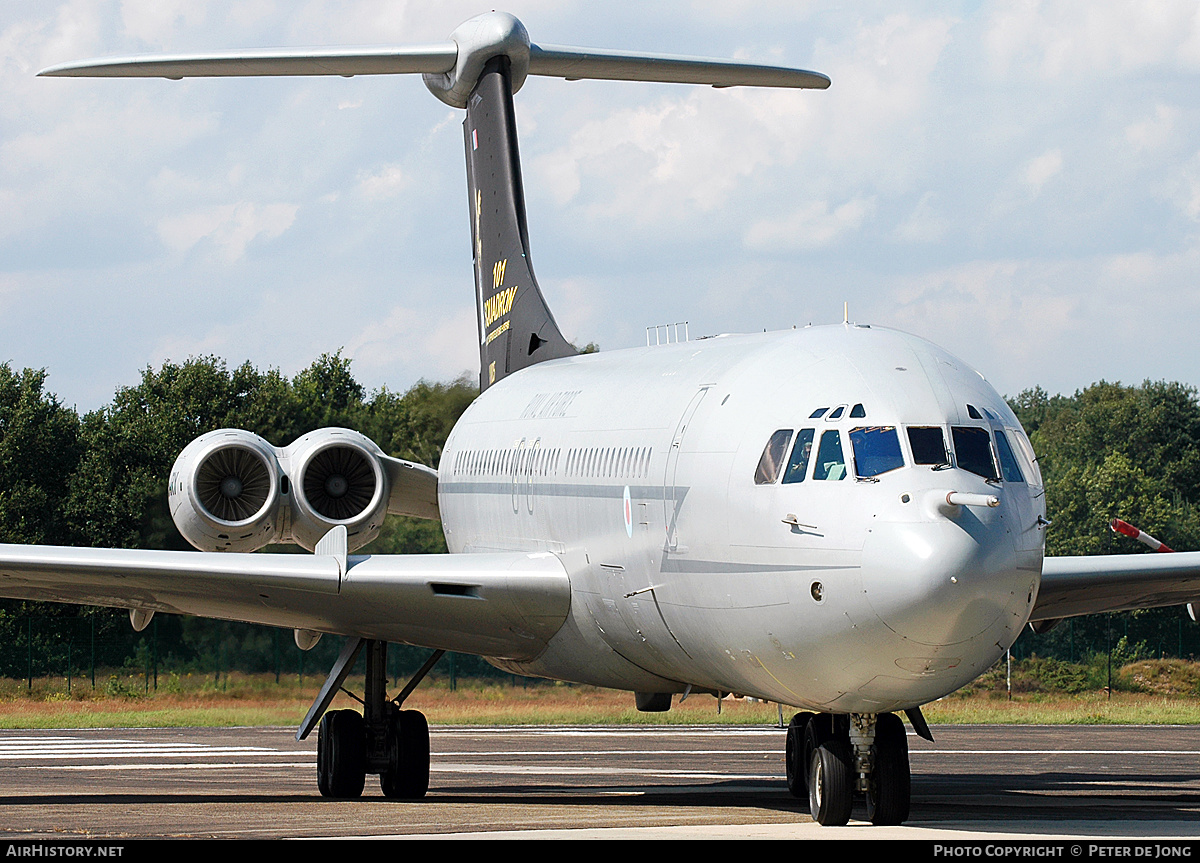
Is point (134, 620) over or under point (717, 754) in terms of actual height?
over

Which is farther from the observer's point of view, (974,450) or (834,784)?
(834,784)

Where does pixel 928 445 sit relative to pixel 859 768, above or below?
above

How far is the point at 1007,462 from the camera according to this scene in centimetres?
1261

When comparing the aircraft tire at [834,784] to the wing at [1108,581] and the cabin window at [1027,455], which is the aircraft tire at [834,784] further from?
the wing at [1108,581]

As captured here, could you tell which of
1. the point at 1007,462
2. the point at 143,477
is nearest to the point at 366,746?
Answer: the point at 1007,462

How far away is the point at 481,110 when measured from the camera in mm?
26672

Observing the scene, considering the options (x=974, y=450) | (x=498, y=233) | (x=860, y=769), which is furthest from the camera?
(x=498, y=233)

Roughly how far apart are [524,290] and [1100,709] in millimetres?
19370

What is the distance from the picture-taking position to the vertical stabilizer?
82.0ft

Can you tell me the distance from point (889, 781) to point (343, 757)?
7.35 m

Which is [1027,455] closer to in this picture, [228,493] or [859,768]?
[859,768]
